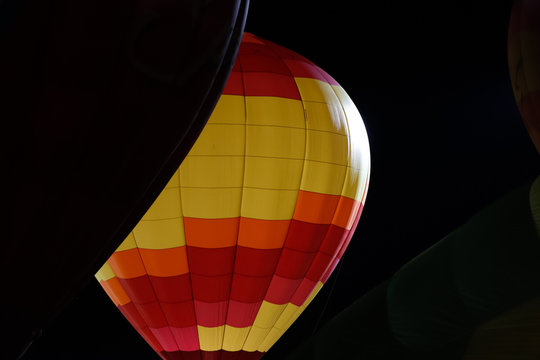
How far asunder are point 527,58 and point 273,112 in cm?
205

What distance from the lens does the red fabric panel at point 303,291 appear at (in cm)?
432

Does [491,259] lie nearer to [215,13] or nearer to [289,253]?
[215,13]

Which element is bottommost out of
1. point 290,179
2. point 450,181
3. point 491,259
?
point 450,181

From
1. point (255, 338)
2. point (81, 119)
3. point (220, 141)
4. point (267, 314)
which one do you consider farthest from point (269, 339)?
point (81, 119)

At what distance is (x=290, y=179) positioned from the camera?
13.1 feet

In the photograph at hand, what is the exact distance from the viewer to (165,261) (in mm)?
4035

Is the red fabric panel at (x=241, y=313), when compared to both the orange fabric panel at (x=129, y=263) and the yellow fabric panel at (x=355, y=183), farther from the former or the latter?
the yellow fabric panel at (x=355, y=183)

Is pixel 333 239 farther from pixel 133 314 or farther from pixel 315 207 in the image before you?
pixel 133 314

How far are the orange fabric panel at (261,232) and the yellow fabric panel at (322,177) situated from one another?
22 centimetres

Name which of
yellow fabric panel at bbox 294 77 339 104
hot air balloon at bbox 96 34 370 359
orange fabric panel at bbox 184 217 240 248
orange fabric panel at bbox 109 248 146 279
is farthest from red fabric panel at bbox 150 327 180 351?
yellow fabric panel at bbox 294 77 339 104

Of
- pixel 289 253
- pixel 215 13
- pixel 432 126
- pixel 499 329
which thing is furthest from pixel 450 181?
pixel 499 329

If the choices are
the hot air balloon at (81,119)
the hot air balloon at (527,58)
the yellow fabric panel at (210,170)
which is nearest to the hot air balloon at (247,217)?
the yellow fabric panel at (210,170)

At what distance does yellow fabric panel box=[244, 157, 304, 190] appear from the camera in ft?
12.9

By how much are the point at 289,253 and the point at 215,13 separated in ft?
6.77
